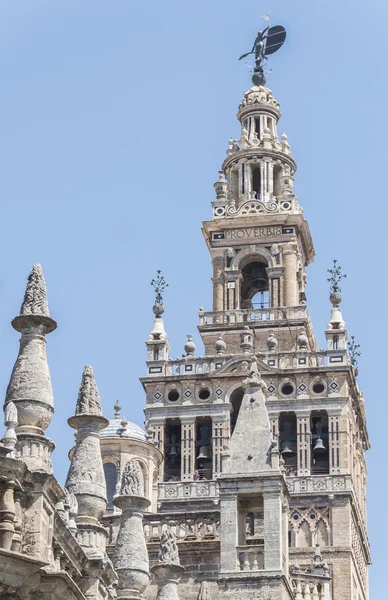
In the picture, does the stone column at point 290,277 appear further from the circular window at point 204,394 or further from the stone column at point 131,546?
the stone column at point 131,546

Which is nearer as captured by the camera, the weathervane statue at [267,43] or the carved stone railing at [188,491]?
the carved stone railing at [188,491]

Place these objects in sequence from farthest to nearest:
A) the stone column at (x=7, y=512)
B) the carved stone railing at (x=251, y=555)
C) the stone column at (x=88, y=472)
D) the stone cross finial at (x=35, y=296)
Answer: the carved stone railing at (x=251, y=555) → the stone column at (x=88, y=472) → the stone cross finial at (x=35, y=296) → the stone column at (x=7, y=512)

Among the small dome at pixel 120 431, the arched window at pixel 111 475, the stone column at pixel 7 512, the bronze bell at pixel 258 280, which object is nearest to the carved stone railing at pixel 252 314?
the bronze bell at pixel 258 280

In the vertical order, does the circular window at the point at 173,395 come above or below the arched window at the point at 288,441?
above

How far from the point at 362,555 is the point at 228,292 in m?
11.8

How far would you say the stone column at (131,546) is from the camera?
1260 inches

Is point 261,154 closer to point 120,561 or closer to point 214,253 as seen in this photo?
point 214,253

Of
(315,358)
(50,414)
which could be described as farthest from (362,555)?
(50,414)

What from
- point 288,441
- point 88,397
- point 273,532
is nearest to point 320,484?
Result: point 288,441

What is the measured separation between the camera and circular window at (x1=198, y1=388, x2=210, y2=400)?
71688 millimetres

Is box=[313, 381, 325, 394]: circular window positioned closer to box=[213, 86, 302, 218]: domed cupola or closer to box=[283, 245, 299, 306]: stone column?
box=[283, 245, 299, 306]: stone column

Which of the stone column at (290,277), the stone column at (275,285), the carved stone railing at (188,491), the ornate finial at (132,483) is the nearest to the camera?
the ornate finial at (132,483)

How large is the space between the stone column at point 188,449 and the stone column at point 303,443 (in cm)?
406

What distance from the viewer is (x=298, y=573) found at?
46.3m
